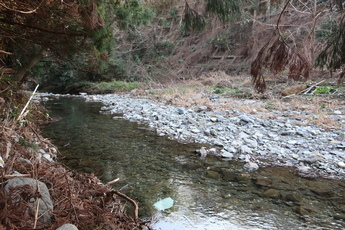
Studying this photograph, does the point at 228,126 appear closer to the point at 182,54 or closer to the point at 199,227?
the point at 199,227

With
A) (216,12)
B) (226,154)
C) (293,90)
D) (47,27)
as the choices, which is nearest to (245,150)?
(226,154)

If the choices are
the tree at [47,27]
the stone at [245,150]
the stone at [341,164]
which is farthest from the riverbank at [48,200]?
the stone at [341,164]

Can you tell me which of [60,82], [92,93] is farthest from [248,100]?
[60,82]

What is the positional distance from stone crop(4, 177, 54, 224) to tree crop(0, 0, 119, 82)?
109cm

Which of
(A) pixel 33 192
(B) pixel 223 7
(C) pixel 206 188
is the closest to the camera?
(A) pixel 33 192

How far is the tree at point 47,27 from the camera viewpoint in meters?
2.93

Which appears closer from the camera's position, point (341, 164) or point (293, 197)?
point (293, 197)

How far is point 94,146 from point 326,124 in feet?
15.8

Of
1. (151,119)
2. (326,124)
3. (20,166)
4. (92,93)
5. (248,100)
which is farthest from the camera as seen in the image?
(92,93)

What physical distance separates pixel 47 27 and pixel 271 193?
12.4ft

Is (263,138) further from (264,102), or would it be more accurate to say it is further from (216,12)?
(264,102)

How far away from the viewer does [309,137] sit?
4.79 metres

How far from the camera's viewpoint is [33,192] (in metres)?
1.67

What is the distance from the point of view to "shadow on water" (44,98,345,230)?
241cm
